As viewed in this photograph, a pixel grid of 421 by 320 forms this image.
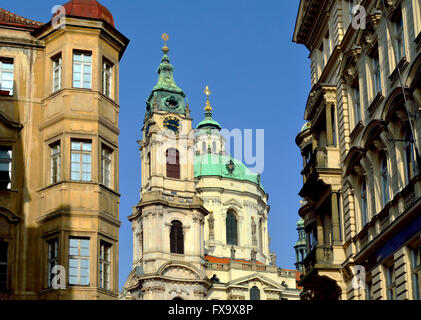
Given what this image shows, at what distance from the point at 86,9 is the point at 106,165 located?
556 centimetres

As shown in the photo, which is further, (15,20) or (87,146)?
(15,20)

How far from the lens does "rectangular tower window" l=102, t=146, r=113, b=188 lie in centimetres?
2869

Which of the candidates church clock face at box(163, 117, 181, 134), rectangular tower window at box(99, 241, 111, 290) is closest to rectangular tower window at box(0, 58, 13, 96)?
rectangular tower window at box(99, 241, 111, 290)

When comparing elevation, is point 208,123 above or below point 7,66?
above

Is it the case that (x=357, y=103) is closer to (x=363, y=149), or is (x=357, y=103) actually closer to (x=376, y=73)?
(x=376, y=73)

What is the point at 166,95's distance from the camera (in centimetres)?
10325

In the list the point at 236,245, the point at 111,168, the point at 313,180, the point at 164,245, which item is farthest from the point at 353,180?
the point at 236,245

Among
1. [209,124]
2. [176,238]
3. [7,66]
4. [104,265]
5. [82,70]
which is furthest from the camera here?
[209,124]

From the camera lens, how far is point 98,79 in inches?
1151

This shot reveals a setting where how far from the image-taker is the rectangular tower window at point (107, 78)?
2984 centimetres

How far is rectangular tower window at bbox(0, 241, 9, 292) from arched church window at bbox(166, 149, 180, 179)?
67.1 meters

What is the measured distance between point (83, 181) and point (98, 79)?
368 centimetres

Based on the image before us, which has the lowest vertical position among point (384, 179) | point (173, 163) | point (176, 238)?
point (384, 179)

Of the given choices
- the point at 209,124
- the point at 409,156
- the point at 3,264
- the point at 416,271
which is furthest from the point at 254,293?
the point at 416,271
